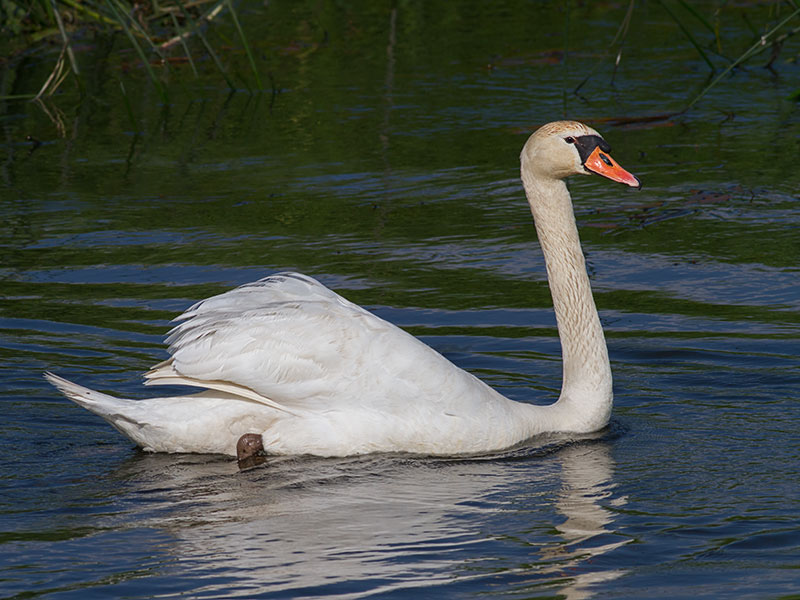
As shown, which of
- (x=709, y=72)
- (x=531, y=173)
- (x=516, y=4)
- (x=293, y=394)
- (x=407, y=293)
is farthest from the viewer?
(x=516, y=4)

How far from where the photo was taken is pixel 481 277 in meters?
8.68

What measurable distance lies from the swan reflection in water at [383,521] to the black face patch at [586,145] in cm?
136

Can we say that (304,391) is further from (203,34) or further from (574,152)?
(203,34)

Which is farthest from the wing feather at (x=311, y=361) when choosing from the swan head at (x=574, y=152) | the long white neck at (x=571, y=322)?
the swan head at (x=574, y=152)

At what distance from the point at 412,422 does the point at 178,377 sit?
3.56ft

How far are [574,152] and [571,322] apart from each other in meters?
0.83

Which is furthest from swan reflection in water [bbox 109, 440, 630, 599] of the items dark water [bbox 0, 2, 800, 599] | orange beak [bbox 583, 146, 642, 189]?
orange beak [bbox 583, 146, 642, 189]

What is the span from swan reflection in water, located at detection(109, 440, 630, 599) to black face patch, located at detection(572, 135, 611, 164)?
136cm

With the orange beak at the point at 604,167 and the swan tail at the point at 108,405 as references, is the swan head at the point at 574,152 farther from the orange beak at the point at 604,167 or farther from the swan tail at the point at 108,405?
the swan tail at the point at 108,405

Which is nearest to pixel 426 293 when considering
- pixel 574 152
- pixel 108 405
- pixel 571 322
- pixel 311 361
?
pixel 571 322

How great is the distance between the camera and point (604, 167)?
6391 millimetres

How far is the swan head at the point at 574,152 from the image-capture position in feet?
21.0

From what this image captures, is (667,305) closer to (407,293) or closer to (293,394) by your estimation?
(407,293)

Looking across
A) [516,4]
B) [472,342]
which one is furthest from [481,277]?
[516,4]
